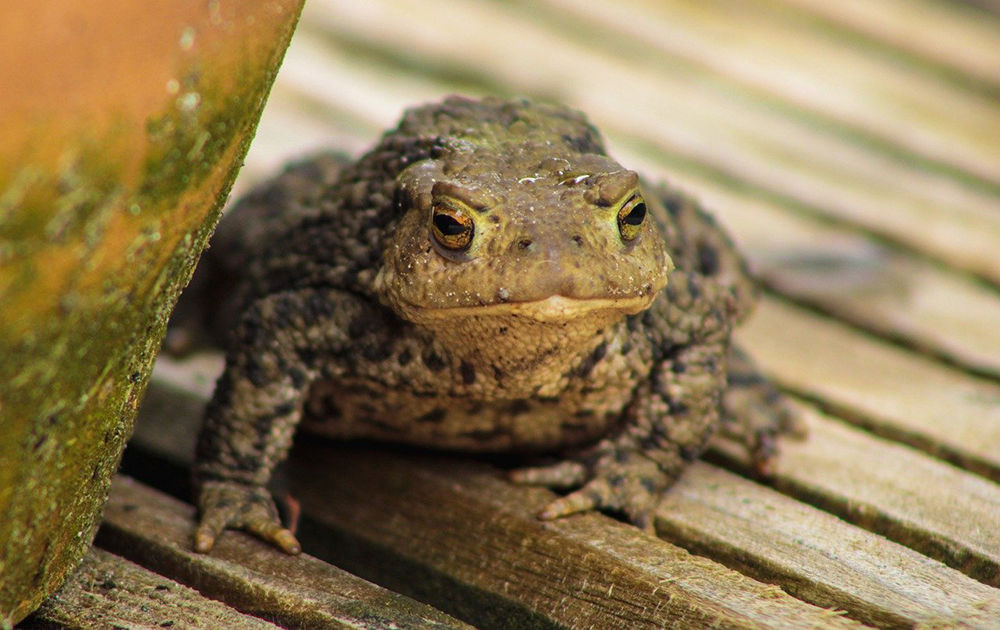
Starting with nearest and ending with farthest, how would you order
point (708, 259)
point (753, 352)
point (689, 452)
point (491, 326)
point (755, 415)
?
point (491, 326) → point (689, 452) → point (755, 415) → point (708, 259) → point (753, 352)

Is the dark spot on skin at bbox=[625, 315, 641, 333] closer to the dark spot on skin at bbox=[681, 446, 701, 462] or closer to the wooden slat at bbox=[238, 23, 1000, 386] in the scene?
the dark spot on skin at bbox=[681, 446, 701, 462]

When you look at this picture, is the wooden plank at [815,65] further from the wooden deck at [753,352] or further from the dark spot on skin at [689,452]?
the dark spot on skin at [689,452]

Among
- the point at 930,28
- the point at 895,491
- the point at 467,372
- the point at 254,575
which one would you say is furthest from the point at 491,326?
the point at 930,28

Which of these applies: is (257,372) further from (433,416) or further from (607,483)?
(607,483)

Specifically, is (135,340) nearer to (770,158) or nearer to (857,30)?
(770,158)

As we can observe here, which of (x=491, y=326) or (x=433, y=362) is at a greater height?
(x=491, y=326)

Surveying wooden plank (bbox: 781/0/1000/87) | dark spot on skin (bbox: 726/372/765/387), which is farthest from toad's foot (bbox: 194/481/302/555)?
wooden plank (bbox: 781/0/1000/87)
